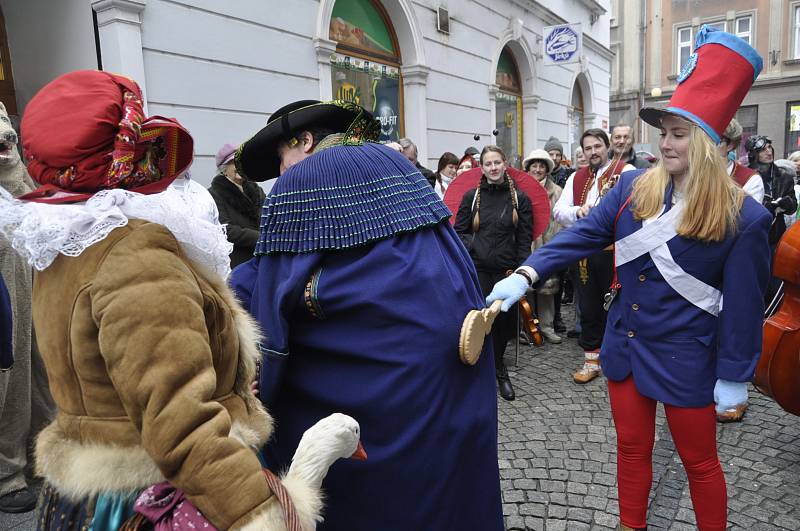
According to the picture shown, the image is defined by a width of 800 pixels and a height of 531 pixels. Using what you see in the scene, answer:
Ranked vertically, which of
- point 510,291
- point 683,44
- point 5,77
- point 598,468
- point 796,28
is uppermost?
point 683,44

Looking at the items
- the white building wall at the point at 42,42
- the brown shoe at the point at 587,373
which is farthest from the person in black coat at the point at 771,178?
the white building wall at the point at 42,42

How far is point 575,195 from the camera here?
5.09 meters

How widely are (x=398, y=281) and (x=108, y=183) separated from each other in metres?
0.70

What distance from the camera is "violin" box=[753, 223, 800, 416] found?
9.42ft

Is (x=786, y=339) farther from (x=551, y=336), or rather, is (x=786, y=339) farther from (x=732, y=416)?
(x=551, y=336)

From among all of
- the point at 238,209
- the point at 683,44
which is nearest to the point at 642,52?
the point at 683,44

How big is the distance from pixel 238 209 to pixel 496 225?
80.5 inches

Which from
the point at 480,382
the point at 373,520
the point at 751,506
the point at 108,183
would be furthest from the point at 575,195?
the point at 108,183

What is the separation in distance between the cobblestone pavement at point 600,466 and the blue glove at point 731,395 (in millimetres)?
950

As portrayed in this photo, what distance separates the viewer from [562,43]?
481 inches

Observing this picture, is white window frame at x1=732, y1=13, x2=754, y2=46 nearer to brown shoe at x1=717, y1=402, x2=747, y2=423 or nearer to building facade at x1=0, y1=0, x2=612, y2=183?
building facade at x1=0, y1=0, x2=612, y2=183

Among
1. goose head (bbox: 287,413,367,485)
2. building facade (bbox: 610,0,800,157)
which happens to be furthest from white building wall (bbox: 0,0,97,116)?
building facade (bbox: 610,0,800,157)

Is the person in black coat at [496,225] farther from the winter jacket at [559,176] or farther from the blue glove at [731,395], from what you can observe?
the winter jacket at [559,176]

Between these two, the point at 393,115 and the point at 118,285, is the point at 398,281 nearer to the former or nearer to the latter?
the point at 118,285
